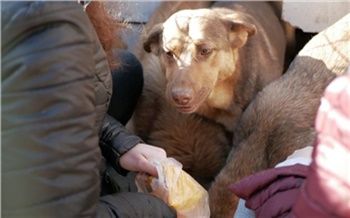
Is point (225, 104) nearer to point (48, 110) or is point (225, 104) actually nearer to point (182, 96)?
point (182, 96)

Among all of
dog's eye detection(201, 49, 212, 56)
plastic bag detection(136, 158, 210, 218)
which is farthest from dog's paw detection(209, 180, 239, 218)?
dog's eye detection(201, 49, 212, 56)

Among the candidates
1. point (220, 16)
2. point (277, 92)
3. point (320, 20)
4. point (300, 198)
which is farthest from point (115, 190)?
point (320, 20)

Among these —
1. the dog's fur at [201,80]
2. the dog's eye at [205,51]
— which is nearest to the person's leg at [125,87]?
the dog's fur at [201,80]

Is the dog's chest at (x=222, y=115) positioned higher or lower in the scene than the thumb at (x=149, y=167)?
lower

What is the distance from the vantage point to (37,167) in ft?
4.20

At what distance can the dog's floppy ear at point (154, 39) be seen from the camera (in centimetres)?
301

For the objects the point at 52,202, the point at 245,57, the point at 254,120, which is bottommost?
the point at 245,57

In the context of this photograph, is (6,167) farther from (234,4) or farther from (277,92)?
(234,4)

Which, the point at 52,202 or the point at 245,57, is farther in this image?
the point at 245,57

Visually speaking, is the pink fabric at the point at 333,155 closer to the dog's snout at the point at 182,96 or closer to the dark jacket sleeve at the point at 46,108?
the dark jacket sleeve at the point at 46,108

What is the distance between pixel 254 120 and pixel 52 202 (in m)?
1.23

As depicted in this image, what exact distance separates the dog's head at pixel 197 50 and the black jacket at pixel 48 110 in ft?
4.60

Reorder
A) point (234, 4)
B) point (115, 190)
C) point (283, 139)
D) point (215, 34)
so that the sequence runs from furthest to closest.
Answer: point (234, 4) < point (215, 34) < point (283, 139) < point (115, 190)

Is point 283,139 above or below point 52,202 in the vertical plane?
below
